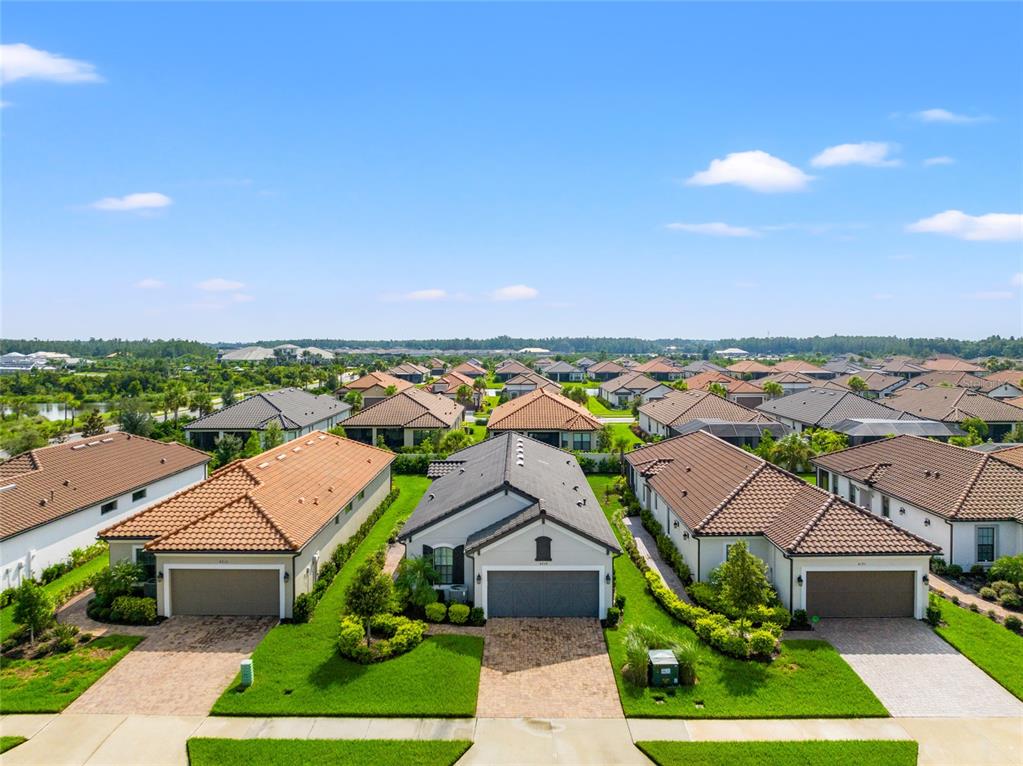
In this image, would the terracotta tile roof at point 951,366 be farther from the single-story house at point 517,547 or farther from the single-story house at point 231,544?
the single-story house at point 231,544

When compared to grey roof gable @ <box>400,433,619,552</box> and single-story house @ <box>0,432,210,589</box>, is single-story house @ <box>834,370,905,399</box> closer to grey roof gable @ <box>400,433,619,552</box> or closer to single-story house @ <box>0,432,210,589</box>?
grey roof gable @ <box>400,433,619,552</box>

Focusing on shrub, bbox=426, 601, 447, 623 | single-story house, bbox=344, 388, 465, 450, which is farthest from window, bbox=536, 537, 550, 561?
single-story house, bbox=344, 388, 465, 450

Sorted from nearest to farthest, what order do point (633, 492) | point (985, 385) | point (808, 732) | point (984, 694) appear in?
point (808, 732) < point (984, 694) < point (633, 492) < point (985, 385)

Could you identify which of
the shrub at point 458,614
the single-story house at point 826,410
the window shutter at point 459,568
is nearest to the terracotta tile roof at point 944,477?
the window shutter at point 459,568

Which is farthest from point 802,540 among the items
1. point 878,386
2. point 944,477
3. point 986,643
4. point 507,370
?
point 507,370

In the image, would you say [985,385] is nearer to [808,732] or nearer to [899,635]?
[899,635]

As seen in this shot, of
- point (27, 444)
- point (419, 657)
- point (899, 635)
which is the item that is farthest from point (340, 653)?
point (27, 444)
